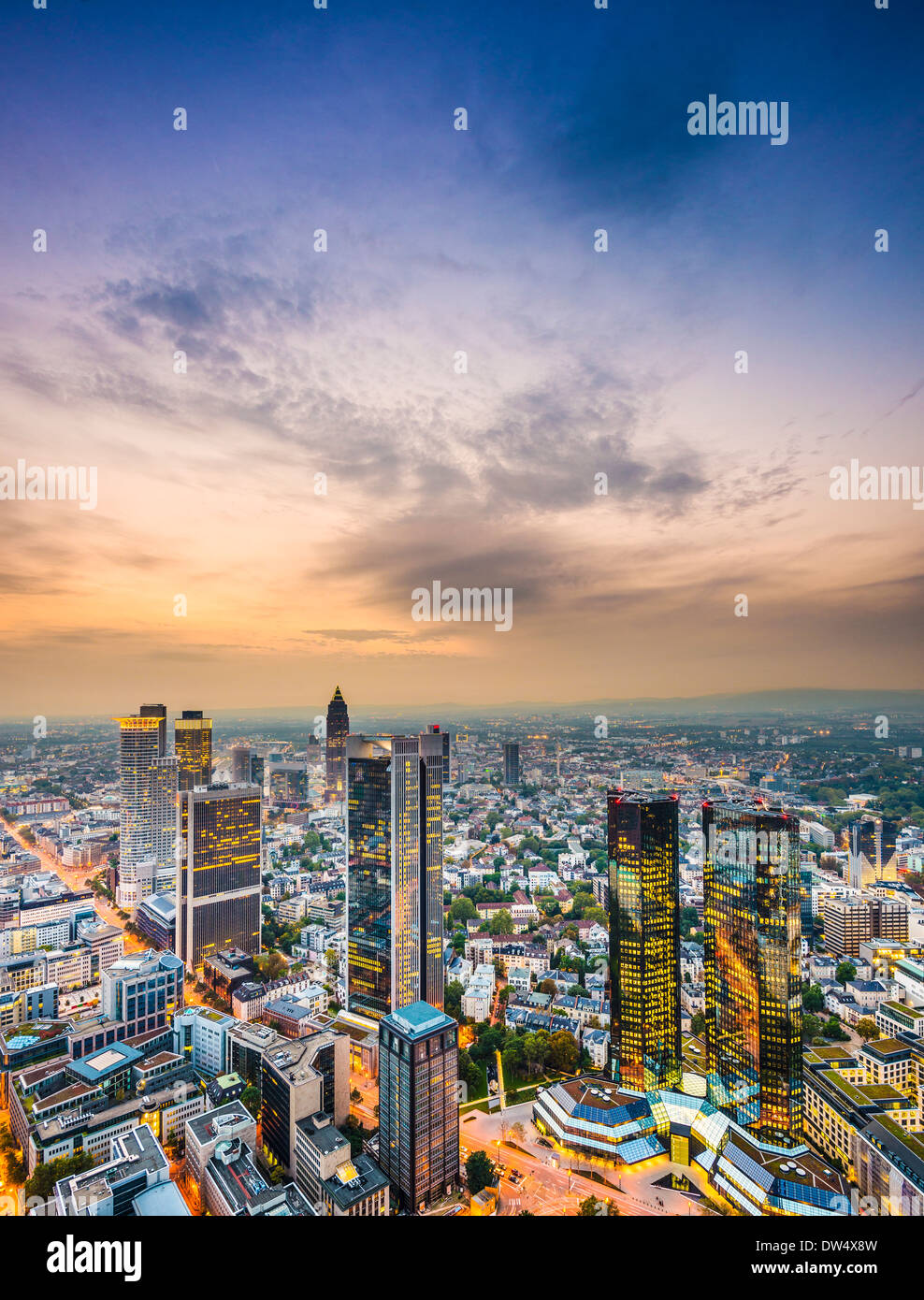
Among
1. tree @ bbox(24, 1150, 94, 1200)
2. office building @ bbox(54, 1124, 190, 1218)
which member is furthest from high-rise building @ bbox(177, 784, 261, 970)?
office building @ bbox(54, 1124, 190, 1218)

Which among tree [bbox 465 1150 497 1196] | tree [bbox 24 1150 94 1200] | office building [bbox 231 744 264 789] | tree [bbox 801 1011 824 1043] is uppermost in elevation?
office building [bbox 231 744 264 789]

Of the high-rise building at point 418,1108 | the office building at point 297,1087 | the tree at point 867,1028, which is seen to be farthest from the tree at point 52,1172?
the tree at point 867,1028

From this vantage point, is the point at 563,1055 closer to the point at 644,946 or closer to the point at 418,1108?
the point at 644,946

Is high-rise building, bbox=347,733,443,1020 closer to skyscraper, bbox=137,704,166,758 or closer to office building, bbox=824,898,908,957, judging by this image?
office building, bbox=824,898,908,957

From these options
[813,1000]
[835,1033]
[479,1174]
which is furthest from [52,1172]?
[813,1000]

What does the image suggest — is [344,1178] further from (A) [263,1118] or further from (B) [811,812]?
(B) [811,812]
